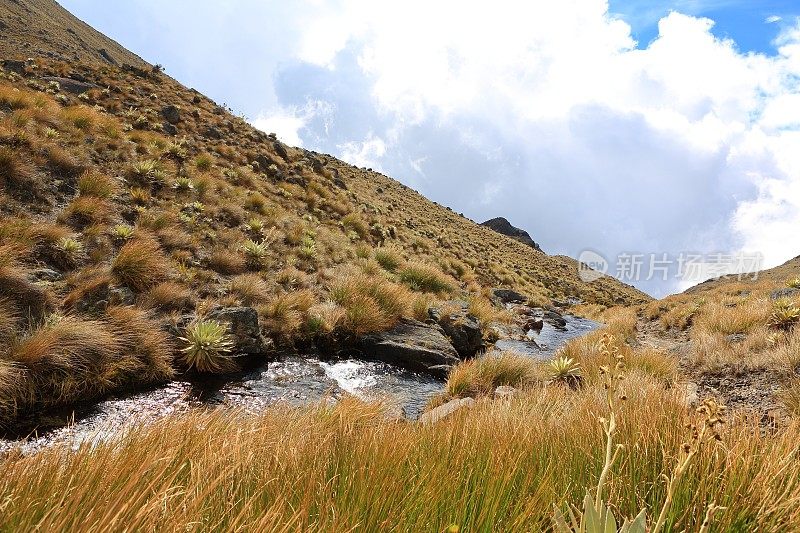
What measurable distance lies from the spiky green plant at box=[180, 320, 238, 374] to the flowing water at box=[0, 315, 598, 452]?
230 mm

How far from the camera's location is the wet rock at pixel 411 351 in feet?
29.6

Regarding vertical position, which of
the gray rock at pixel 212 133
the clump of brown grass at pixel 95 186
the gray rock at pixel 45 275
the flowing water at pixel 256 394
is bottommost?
the flowing water at pixel 256 394

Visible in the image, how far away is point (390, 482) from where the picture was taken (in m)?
2.11

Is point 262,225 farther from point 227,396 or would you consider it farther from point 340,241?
point 227,396

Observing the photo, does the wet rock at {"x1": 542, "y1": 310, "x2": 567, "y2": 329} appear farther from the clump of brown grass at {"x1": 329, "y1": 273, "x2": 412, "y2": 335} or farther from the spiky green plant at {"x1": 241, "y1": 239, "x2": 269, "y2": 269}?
the spiky green plant at {"x1": 241, "y1": 239, "x2": 269, "y2": 269}

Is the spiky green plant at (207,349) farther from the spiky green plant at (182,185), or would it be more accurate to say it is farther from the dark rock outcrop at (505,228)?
the dark rock outcrop at (505,228)

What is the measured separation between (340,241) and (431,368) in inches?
289

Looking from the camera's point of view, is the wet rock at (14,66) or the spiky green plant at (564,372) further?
the wet rock at (14,66)

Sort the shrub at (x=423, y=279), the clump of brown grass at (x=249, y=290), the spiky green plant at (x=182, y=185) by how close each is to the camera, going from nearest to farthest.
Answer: the clump of brown grass at (x=249, y=290) < the spiky green plant at (x=182, y=185) < the shrub at (x=423, y=279)

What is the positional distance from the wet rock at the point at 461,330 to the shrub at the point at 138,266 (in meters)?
6.69

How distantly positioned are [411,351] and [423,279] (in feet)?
20.1

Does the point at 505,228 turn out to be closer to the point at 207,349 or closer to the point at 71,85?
the point at 71,85

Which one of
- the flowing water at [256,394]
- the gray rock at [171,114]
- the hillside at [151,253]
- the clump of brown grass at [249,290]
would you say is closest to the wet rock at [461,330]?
the hillside at [151,253]

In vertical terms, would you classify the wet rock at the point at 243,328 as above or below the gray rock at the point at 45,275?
below
